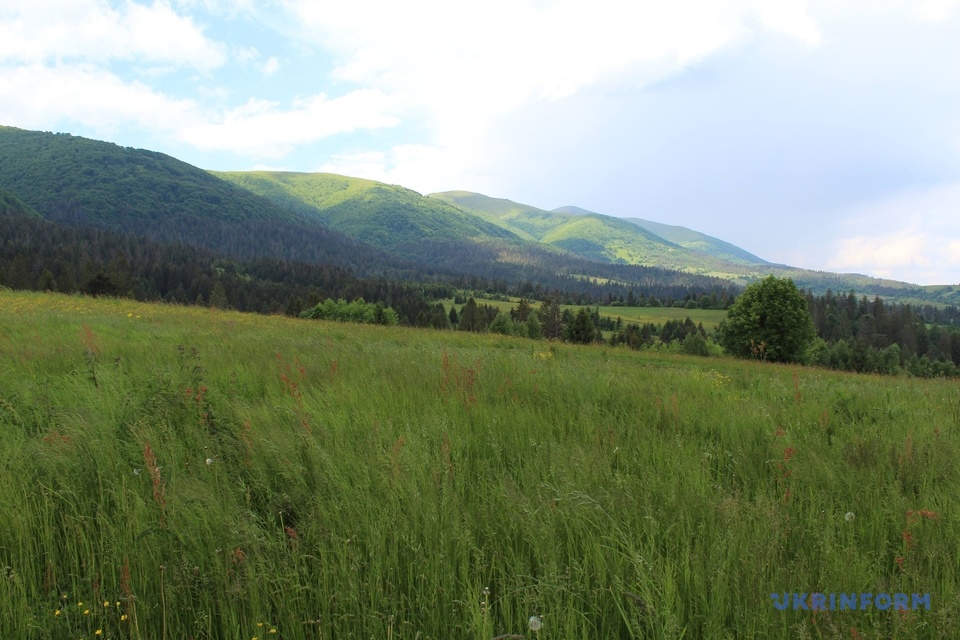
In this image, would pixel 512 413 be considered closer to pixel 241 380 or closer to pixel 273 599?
pixel 273 599

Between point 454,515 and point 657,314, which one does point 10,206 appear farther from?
point 454,515

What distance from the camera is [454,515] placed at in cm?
253

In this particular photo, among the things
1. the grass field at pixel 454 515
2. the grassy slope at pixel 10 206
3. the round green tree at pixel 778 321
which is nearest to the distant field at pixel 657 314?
the round green tree at pixel 778 321

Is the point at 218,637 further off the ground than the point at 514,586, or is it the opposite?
the point at 514,586

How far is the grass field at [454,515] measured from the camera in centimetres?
198

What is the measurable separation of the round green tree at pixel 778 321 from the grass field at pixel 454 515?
40.6 m

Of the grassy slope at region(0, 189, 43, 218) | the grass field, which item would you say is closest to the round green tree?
the grass field

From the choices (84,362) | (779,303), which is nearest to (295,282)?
(779,303)

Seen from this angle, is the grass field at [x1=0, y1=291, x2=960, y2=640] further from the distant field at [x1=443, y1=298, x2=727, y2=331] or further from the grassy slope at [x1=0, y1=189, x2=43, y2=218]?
the grassy slope at [x1=0, y1=189, x2=43, y2=218]

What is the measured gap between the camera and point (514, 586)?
7.00 ft

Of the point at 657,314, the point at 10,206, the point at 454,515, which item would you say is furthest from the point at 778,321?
the point at 10,206

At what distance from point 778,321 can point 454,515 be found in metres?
45.6

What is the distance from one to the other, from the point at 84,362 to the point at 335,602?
6.20m

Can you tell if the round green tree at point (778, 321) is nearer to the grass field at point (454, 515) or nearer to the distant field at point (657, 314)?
the grass field at point (454, 515)
